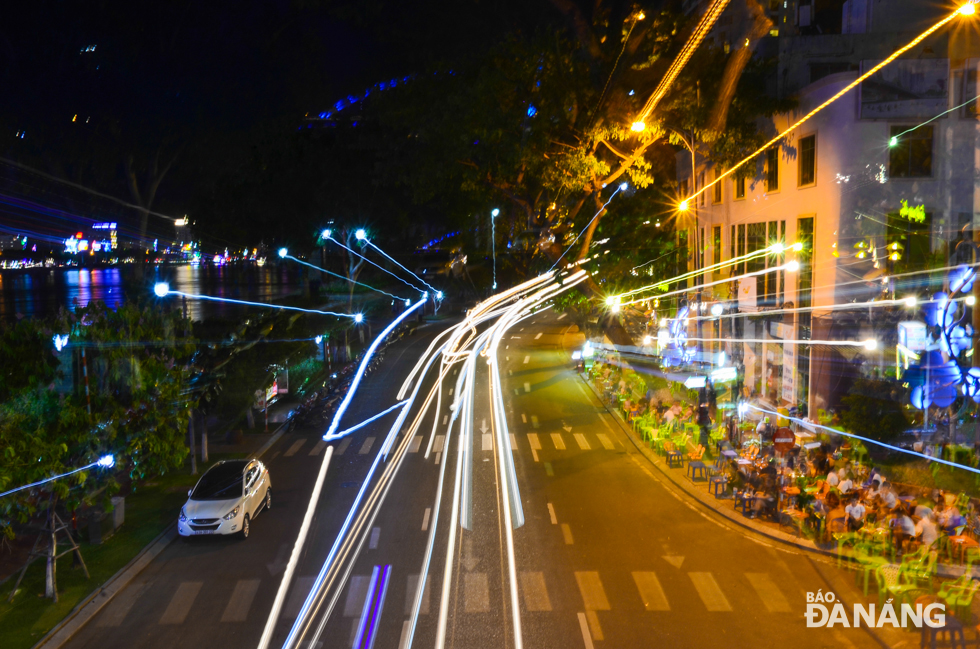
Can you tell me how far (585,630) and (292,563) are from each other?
577cm

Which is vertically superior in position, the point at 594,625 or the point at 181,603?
the point at 594,625

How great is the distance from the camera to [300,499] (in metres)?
16.7

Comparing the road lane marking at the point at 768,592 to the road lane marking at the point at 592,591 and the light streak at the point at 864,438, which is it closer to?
the road lane marking at the point at 592,591

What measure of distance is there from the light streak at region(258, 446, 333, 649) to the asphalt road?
15 cm

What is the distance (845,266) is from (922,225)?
6.85ft

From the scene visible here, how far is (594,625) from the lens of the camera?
1006 cm

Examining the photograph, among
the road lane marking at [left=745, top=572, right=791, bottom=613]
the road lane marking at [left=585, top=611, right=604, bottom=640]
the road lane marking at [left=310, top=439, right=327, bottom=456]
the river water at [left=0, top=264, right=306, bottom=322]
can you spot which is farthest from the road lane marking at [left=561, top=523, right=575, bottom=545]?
the river water at [left=0, top=264, right=306, bottom=322]

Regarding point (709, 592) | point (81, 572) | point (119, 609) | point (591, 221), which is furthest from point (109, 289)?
point (709, 592)

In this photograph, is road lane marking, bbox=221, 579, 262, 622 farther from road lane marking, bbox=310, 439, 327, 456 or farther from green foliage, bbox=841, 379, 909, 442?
green foliage, bbox=841, 379, 909, 442

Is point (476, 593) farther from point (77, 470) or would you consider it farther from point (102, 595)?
point (77, 470)

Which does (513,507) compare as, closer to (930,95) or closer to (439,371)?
(930,95)

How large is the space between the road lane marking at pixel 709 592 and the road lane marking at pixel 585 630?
2015 mm

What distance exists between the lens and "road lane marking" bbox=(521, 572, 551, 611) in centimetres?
1073

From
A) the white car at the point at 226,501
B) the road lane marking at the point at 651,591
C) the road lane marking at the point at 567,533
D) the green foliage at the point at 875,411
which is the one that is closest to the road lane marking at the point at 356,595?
the white car at the point at 226,501
